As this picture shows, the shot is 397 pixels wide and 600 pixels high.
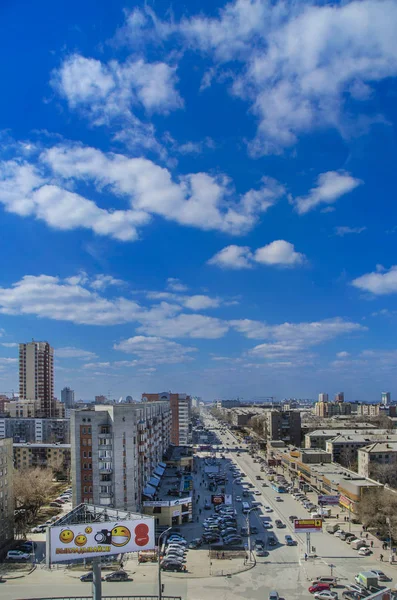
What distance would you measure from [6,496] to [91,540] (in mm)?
26588

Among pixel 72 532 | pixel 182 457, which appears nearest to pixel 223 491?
pixel 182 457

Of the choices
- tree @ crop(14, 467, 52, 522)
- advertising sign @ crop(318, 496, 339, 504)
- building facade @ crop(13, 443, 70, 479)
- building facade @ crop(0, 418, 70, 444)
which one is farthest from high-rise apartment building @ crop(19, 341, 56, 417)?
advertising sign @ crop(318, 496, 339, 504)

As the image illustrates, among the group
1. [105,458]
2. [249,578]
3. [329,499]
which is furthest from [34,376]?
[249,578]

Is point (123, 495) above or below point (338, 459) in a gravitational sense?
above

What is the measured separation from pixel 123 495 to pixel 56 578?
35.9ft

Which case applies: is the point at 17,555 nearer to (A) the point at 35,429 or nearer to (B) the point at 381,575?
(B) the point at 381,575

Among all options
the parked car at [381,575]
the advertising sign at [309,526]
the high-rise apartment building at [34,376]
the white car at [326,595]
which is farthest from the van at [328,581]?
the high-rise apartment building at [34,376]

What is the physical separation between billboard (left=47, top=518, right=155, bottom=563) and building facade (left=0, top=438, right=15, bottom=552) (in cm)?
2468

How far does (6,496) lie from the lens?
44438mm

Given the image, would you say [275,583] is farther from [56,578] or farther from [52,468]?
[52,468]

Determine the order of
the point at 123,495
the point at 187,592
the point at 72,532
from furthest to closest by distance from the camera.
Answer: the point at 123,495 < the point at 187,592 < the point at 72,532

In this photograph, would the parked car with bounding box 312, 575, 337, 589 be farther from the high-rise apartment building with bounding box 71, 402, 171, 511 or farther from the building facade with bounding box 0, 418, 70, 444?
the building facade with bounding box 0, 418, 70, 444

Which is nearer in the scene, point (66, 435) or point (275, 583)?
point (275, 583)

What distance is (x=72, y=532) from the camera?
22.4 metres
